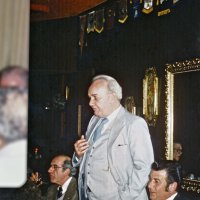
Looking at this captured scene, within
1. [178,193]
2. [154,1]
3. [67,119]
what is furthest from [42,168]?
[154,1]

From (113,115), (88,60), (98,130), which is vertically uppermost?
(88,60)

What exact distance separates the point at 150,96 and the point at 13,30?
118 cm

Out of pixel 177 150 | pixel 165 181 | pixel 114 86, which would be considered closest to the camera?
pixel 165 181

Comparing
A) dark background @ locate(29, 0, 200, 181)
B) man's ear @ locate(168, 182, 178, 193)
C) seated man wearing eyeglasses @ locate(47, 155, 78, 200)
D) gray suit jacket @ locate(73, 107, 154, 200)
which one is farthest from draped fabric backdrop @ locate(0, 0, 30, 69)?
man's ear @ locate(168, 182, 178, 193)

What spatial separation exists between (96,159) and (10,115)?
77 cm

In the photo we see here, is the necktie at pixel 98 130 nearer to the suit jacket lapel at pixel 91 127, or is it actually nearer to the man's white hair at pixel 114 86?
the suit jacket lapel at pixel 91 127

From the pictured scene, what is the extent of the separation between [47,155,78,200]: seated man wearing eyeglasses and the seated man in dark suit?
0.59 m

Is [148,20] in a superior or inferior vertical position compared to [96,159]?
superior

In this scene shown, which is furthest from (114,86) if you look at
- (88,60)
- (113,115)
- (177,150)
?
(177,150)

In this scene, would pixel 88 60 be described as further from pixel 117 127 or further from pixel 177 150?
pixel 177 150

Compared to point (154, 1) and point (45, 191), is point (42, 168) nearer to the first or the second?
point (45, 191)

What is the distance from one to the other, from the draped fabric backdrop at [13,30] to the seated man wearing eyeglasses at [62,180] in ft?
2.58

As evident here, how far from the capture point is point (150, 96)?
2.66 meters

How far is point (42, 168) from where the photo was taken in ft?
9.39
